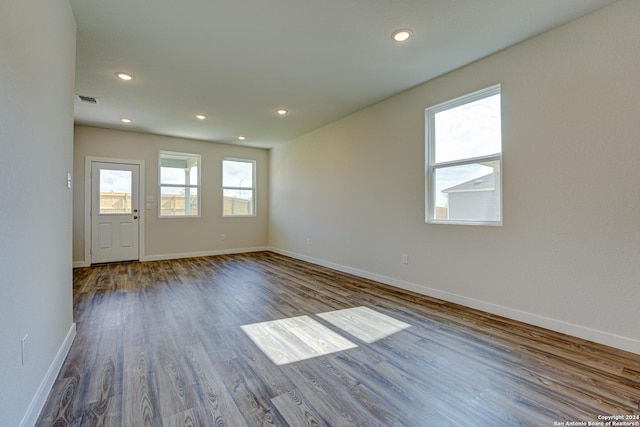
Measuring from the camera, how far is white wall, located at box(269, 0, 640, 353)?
215cm

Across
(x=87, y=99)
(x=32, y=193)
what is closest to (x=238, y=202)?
(x=87, y=99)

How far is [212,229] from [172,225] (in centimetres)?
83

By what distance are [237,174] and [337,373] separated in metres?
5.93

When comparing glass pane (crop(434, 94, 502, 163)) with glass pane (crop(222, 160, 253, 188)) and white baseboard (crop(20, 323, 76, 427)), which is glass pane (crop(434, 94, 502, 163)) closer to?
white baseboard (crop(20, 323, 76, 427))

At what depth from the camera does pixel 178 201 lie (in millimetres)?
6285

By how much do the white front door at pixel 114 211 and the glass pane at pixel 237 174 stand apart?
1756 mm

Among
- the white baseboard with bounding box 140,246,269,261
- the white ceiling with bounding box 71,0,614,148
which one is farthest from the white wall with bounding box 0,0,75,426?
the white baseboard with bounding box 140,246,269,261

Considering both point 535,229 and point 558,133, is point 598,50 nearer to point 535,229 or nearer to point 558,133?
point 558,133

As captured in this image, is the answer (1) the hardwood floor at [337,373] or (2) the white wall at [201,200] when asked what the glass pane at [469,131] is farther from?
(2) the white wall at [201,200]

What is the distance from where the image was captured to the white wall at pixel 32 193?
3.80 feet

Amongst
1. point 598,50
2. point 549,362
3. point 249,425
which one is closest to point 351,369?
point 249,425

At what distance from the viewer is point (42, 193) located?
1645 millimetres

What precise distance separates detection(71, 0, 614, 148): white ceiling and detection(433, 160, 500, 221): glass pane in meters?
1.13

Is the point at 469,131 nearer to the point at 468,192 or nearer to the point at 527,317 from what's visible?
the point at 468,192
